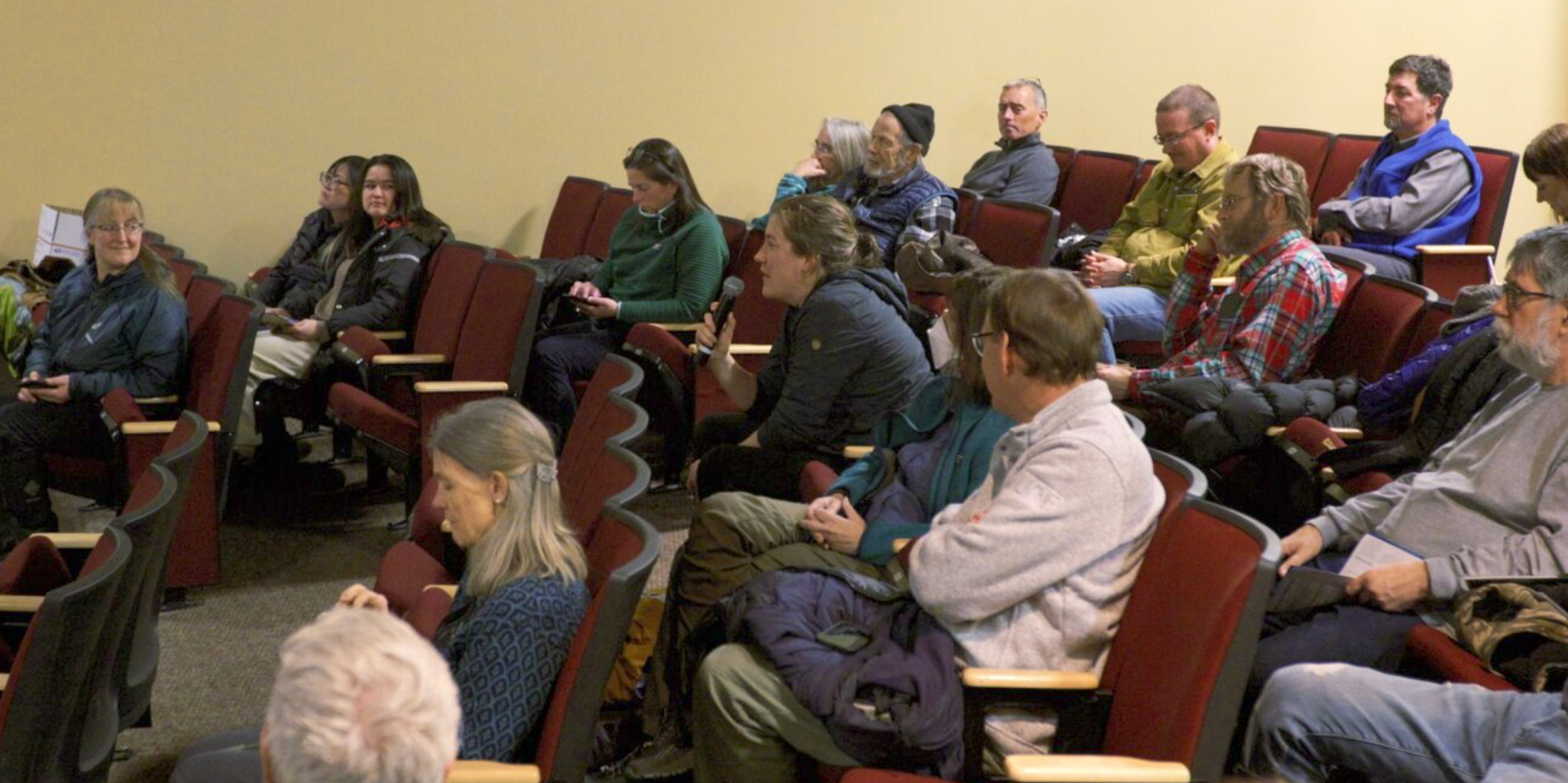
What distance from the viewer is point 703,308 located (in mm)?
4707

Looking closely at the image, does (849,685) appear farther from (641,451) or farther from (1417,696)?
(641,451)

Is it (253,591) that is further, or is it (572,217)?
(572,217)

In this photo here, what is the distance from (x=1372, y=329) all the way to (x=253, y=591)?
9.02ft

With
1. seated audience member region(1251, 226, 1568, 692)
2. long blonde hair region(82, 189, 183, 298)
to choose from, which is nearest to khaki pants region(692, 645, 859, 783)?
seated audience member region(1251, 226, 1568, 692)

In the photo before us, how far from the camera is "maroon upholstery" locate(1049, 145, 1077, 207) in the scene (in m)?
5.97

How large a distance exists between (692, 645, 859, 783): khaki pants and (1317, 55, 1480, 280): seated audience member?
3092 millimetres

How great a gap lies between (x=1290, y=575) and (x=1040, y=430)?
1.74 feet

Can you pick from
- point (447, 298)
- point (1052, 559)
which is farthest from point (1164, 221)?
point (1052, 559)

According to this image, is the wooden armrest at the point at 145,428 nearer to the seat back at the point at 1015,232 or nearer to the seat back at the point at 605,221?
the seat back at the point at 605,221

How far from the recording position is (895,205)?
4.86 m

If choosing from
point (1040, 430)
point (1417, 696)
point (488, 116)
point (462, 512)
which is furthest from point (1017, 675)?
point (488, 116)

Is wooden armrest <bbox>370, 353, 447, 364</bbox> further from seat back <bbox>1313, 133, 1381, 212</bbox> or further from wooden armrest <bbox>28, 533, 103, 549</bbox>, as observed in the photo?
seat back <bbox>1313, 133, 1381, 212</bbox>

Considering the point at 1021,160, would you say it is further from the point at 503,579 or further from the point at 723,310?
the point at 503,579

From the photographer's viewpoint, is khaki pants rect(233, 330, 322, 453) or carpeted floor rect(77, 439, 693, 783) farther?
khaki pants rect(233, 330, 322, 453)
